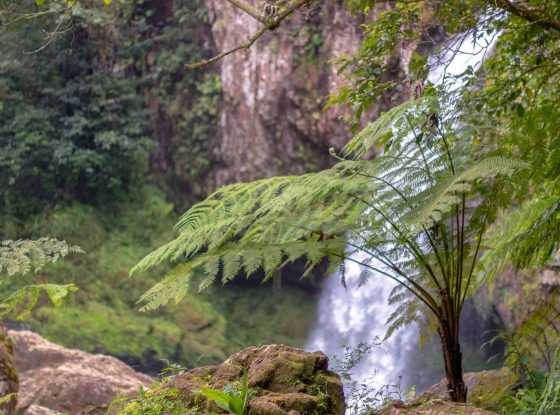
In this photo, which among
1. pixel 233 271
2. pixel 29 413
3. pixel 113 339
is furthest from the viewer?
pixel 113 339

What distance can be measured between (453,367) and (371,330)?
8.93 metres

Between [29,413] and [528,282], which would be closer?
[29,413]

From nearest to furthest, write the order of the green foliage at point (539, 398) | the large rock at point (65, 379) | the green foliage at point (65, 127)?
the green foliage at point (539, 398) < the large rock at point (65, 379) < the green foliage at point (65, 127)

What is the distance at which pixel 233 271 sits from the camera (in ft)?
9.32

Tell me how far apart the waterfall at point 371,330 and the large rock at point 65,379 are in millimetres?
5065

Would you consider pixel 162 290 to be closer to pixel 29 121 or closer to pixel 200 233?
pixel 200 233

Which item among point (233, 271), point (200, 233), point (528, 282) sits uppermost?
point (528, 282)

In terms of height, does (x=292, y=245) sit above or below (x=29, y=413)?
above

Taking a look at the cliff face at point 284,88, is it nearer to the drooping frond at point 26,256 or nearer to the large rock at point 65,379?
the large rock at point 65,379

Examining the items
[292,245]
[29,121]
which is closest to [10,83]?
[29,121]

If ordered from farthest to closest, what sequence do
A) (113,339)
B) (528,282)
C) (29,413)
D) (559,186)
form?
(113,339) < (528,282) < (29,413) < (559,186)

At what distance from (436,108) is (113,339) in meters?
9.24

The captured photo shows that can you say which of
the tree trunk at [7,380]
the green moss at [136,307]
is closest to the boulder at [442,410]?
the tree trunk at [7,380]

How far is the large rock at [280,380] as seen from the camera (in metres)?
2.69
